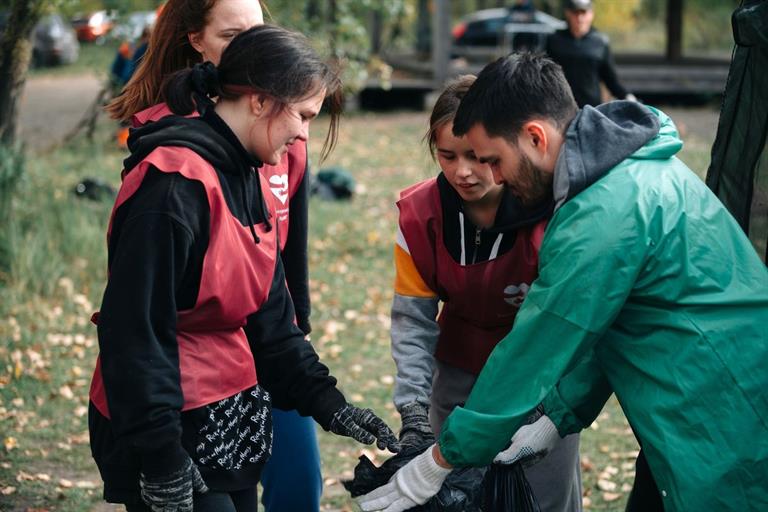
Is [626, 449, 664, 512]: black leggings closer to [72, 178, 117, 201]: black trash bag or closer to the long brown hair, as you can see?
the long brown hair

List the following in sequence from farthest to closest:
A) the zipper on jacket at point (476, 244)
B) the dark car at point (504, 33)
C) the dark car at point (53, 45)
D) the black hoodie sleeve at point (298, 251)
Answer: the dark car at point (53, 45) → the dark car at point (504, 33) → the black hoodie sleeve at point (298, 251) → the zipper on jacket at point (476, 244)

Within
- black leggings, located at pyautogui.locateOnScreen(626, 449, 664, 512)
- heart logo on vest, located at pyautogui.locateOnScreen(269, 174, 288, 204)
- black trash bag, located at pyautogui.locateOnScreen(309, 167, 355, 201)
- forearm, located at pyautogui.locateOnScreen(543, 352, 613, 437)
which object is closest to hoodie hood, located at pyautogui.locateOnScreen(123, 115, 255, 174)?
heart logo on vest, located at pyautogui.locateOnScreen(269, 174, 288, 204)

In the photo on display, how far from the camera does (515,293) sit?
2977 mm

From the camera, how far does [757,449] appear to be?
7.55ft

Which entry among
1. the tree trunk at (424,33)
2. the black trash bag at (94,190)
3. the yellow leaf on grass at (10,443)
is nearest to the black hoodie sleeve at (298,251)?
the yellow leaf on grass at (10,443)

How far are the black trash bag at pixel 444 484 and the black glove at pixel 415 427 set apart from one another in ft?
0.16

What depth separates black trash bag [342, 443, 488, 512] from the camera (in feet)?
8.98

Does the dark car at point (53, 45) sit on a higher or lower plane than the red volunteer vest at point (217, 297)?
lower

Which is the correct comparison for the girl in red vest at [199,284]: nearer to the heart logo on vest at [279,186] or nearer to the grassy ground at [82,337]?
the heart logo on vest at [279,186]

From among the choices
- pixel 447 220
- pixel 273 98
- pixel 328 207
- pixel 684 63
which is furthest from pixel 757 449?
pixel 684 63

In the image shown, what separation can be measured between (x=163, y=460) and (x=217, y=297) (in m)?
0.39

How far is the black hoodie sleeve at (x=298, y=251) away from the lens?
3406 millimetres

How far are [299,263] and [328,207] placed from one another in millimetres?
6702

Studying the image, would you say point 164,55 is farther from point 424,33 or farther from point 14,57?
point 424,33
